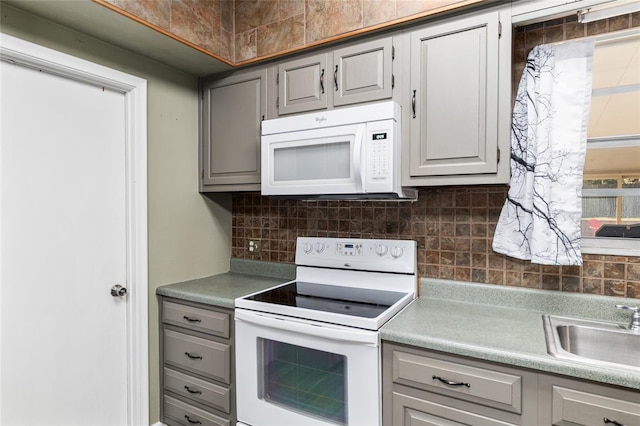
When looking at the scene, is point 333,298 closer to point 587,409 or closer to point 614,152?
point 587,409

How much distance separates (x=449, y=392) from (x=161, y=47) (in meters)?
2.05

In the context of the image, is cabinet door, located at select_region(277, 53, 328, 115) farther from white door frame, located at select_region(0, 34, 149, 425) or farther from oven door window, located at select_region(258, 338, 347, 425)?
oven door window, located at select_region(258, 338, 347, 425)

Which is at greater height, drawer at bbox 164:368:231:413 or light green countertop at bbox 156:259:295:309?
light green countertop at bbox 156:259:295:309

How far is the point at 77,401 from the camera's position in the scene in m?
→ 1.80

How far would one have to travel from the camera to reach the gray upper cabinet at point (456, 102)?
1.52 m

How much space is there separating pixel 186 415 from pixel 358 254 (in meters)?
1.30

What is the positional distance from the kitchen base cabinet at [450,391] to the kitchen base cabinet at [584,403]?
0.04 m

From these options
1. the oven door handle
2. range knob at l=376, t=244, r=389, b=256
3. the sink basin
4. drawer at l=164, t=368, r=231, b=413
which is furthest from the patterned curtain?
drawer at l=164, t=368, r=231, b=413

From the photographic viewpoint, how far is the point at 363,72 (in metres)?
1.77

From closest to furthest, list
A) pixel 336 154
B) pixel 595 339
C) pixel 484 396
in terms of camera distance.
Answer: pixel 484 396 < pixel 595 339 < pixel 336 154


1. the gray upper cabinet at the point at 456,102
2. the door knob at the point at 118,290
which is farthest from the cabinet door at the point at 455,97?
the door knob at the point at 118,290

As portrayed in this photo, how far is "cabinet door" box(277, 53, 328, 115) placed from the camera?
1886 mm

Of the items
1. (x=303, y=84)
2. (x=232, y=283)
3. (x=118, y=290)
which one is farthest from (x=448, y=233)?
(x=118, y=290)

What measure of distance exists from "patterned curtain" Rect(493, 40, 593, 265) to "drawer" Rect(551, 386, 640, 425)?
563 mm
